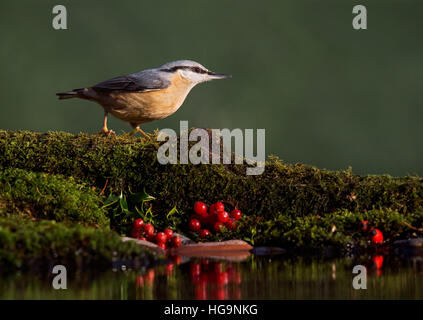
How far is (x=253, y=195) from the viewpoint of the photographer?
15.9ft

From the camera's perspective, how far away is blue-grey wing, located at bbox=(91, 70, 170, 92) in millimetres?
5570

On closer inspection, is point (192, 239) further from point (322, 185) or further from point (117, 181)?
point (322, 185)

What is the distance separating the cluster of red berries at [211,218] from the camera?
4527 mm

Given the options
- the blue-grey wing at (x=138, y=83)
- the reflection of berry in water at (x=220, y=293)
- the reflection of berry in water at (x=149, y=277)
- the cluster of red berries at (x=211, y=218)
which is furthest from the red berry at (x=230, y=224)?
the reflection of berry in water at (x=220, y=293)

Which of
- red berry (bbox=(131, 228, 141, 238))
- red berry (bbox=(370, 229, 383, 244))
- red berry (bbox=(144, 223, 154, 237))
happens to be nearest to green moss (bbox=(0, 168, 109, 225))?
red berry (bbox=(131, 228, 141, 238))

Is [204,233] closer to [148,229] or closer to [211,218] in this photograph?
[211,218]

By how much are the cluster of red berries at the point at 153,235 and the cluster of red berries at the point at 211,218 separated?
29cm

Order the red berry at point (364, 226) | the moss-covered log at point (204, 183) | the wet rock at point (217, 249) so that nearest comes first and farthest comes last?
the wet rock at point (217, 249)
the red berry at point (364, 226)
the moss-covered log at point (204, 183)

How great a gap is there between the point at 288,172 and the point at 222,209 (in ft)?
2.55

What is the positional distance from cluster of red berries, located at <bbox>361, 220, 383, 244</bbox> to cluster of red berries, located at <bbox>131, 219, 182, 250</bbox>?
142 centimetres

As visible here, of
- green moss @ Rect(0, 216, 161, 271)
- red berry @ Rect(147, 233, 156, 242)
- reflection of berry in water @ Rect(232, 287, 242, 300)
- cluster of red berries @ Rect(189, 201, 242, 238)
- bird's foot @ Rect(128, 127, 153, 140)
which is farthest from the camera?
bird's foot @ Rect(128, 127, 153, 140)

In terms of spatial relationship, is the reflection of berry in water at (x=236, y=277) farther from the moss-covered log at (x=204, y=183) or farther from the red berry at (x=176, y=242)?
A: the moss-covered log at (x=204, y=183)

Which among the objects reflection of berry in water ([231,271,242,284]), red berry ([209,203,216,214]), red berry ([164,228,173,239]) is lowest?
reflection of berry in water ([231,271,242,284])

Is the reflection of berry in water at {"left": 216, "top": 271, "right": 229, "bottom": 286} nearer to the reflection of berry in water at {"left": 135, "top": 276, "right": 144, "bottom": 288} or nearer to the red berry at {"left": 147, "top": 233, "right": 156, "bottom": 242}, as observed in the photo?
the reflection of berry in water at {"left": 135, "top": 276, "right": 144, "bottom": 288}
